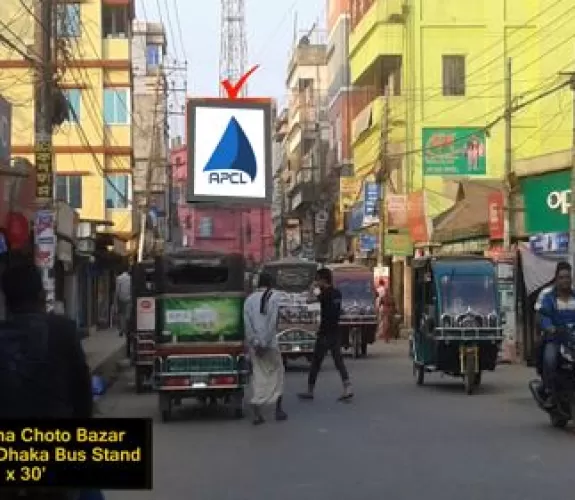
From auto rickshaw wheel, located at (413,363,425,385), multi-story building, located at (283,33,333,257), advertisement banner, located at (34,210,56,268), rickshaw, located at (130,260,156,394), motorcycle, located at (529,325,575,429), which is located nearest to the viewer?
motorcycle, located at (529,325,575,429)

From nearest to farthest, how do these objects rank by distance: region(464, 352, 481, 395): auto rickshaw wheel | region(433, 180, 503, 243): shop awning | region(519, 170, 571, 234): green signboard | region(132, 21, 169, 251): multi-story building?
region(464, 352, 481, 395): auto rickshaw wheel < region(519, 170, 571, 234): green signboard < region(433, 180, 503, 243): shop awning < region(132, 21, 169, 251): multi-story building

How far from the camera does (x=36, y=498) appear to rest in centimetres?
489

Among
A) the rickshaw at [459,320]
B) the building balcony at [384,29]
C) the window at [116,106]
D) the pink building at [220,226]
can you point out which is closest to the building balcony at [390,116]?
the building balcony at [384,29]

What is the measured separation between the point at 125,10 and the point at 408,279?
744 inches

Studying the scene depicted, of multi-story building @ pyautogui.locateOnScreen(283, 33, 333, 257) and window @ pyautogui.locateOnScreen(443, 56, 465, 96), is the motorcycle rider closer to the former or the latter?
window @ pyautogui.locateOnScreen(443, 56, 465, 96)

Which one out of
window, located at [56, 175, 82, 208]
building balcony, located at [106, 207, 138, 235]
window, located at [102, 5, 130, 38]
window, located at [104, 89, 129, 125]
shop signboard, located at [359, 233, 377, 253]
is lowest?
shop signboard, located at [359, 233, 377, 253]

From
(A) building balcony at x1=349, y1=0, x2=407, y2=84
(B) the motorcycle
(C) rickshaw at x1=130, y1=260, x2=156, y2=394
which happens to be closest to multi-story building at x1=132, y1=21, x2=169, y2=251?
(A) building balcony at x1=349, y1=0, x2=407, y2=84

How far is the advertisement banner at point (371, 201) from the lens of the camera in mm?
51094

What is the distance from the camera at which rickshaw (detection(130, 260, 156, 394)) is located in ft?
65.2

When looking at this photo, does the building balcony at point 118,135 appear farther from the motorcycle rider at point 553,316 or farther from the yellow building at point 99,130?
the motorcycle rider at point 553,316

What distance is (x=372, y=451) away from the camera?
41.5 ft

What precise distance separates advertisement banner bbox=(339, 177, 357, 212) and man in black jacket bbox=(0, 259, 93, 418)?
56135 mm

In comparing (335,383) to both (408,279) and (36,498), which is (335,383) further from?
(408,279)

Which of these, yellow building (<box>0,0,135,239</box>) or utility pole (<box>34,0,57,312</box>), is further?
yellow building (<box>0,0,135,239</box>)
